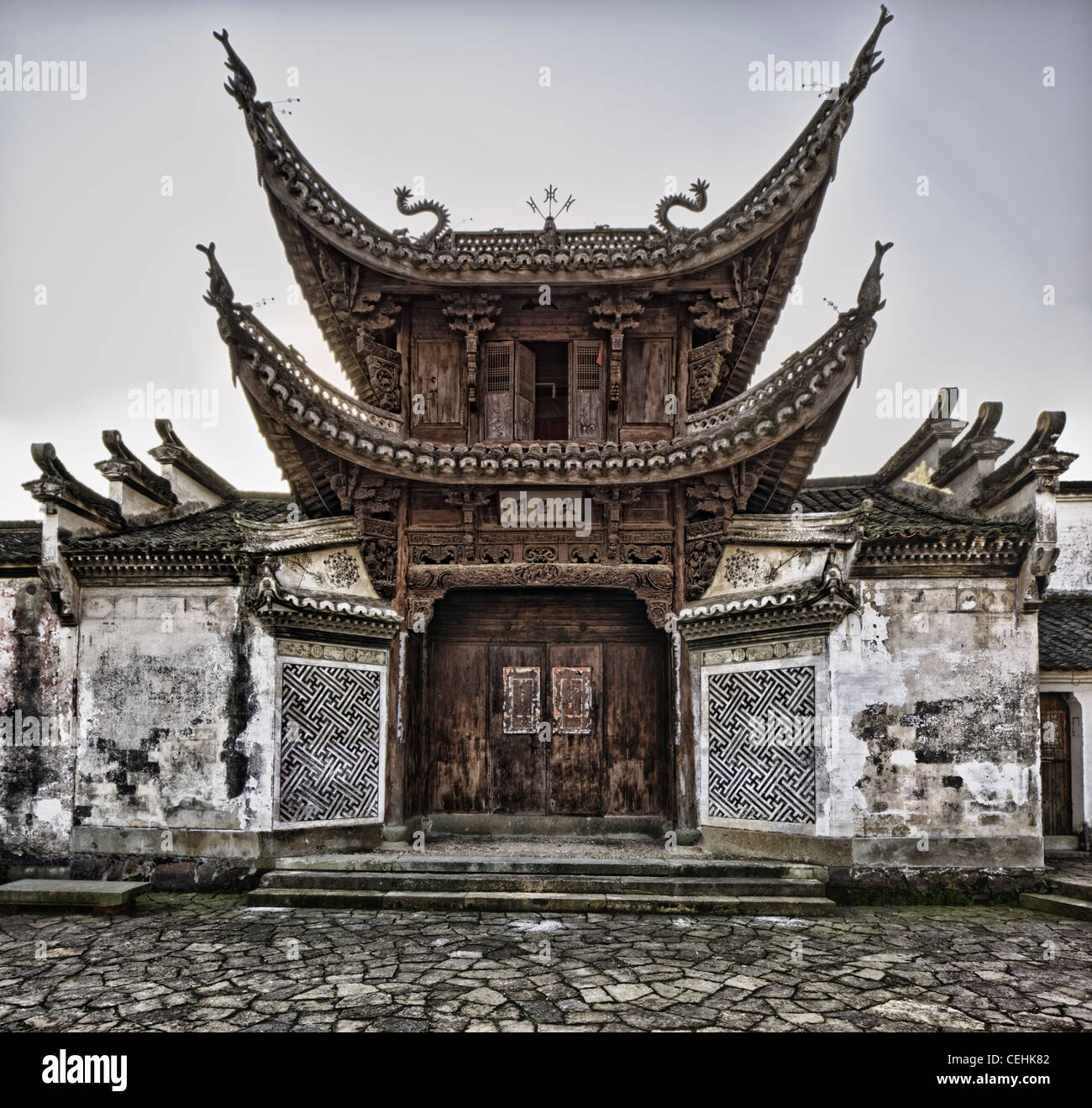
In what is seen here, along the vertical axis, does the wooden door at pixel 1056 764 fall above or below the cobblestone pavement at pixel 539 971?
above

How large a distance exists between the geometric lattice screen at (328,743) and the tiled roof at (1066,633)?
30.6ft

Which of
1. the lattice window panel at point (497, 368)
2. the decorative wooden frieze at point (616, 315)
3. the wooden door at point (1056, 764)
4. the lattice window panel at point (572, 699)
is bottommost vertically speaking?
the wooden door at point (1056, 764)

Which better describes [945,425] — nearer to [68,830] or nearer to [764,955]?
[764,955]

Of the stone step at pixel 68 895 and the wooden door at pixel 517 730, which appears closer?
the stone step at pixel 68 895

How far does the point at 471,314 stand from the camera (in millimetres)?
10422

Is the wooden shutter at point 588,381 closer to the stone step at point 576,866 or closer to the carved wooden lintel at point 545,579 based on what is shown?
the carved wooden lintel at point 545,579

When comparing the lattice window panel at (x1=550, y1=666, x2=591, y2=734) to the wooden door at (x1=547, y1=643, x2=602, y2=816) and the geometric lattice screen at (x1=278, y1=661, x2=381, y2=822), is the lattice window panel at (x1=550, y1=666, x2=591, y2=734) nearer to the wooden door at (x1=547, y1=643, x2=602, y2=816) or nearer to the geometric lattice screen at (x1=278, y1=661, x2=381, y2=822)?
the wooden door at (x1=547, y1=643, x2=602, y2=816)

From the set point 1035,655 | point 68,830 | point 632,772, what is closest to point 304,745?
point 68,830

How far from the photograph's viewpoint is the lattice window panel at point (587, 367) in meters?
10.7

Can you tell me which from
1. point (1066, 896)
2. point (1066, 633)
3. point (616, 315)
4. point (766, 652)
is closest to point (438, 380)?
point (616, 315)

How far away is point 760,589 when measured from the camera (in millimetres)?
9508

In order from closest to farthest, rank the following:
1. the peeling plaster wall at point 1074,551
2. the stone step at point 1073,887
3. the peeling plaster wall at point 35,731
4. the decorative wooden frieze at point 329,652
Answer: the stone step at point 1073,887
the decorative wooden frieze at point 329,652
the peeling plaster wall at point 35,731
the peeling plaster wall at point 1074,551

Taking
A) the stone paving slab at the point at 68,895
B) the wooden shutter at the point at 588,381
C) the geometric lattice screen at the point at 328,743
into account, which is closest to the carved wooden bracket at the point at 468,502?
the wooden shutter at the point at 588,381

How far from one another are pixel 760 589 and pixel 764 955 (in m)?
4.14
